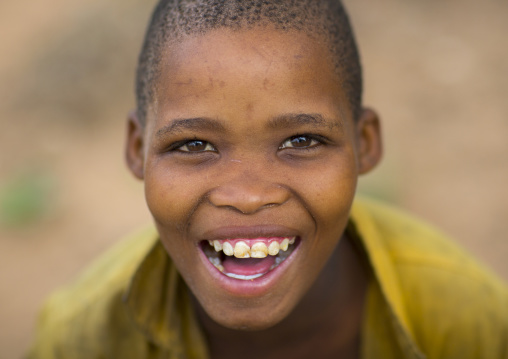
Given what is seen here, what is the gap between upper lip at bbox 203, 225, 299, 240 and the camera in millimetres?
1512

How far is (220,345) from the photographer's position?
2.02 metres

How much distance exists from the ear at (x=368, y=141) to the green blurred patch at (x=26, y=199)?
8.15 ft

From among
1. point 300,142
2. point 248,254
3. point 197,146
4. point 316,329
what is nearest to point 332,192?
point 300,142

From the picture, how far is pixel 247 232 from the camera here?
4.98 ft

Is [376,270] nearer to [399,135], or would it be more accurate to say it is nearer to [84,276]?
[84,276]

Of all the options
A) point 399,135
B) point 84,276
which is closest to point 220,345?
point 84,276

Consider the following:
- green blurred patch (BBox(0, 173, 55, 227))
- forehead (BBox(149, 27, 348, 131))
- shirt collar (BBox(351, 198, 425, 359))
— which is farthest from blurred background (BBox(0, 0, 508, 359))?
forehead (BBox(149, 27, 348, 131))

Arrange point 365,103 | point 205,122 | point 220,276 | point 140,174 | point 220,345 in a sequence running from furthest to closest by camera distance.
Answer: point 365,103, point 220,345, point 140,174, point 220,276, point 205,122

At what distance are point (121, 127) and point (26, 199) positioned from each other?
0.77 metres

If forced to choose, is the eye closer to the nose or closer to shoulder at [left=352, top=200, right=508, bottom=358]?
the nose

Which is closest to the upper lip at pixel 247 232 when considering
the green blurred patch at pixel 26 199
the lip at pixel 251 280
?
the lip at pixel 251 280

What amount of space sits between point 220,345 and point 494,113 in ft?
8.87

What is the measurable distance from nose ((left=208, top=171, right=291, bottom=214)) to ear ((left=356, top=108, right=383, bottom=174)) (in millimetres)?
467

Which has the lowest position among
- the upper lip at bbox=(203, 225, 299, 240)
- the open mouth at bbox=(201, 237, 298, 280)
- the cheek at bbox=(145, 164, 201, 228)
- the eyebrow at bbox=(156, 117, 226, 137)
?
the open mouth at bbox=(201, 237, 298, 280)
